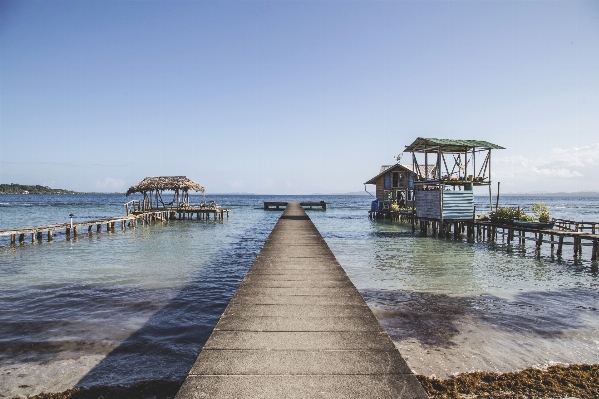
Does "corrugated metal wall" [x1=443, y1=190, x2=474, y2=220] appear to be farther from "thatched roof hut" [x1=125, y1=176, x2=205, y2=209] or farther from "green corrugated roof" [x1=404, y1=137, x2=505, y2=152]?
"thatched roof hut" [x1=125, y1=176, x2=205, y2=209]

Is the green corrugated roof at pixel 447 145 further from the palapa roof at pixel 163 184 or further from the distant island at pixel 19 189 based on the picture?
the distant island at pixel 19 189

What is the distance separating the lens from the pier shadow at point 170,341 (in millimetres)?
5273

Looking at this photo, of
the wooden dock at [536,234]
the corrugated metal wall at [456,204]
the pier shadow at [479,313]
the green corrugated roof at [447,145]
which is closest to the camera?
the pier shadow at [479,313]

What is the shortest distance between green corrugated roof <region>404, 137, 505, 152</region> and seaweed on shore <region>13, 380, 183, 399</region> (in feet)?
62.5

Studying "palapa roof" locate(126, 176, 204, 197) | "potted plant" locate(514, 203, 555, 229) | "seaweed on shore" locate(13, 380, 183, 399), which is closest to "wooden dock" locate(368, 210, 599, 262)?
"potted plant" locate(514, 203, 555, 229)

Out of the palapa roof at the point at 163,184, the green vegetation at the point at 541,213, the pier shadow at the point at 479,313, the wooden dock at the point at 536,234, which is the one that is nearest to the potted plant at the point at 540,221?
the green vegetation at the point at 541,213

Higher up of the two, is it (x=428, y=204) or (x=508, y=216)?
(x=428, y=204)

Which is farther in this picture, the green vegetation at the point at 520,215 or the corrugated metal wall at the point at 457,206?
the corrugated metal wall at the point at 457,206

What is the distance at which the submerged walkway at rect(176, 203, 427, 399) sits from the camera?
10.5 ft

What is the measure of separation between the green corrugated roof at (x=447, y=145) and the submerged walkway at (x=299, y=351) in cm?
1640

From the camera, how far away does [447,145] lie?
20672 mm

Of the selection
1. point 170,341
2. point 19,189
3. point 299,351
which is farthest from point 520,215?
point 19,189

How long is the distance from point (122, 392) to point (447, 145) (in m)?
19.7

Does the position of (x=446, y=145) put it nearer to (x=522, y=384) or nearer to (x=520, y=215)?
(x=520, y=215)
